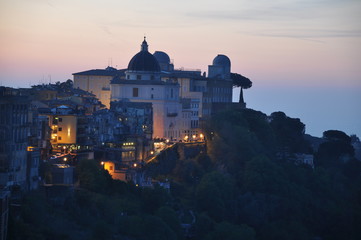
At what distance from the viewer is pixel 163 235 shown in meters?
32.8

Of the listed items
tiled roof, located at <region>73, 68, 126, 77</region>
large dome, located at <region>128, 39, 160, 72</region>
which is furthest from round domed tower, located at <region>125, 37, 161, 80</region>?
tiled roof, located at <region>73, 68, 126, 77</region>

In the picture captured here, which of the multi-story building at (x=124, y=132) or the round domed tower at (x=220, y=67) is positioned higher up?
the round domed tower at (x=220, y=67)

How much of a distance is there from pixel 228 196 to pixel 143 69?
30.4 ft

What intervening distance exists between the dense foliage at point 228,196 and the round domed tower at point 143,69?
3467 mm

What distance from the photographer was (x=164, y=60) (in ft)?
180

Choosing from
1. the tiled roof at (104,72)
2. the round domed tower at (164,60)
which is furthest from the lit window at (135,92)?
the round domed tower at (164,60)

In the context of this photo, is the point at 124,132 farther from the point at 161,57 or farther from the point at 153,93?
the point at 161,57

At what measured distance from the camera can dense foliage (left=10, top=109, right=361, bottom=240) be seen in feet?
103

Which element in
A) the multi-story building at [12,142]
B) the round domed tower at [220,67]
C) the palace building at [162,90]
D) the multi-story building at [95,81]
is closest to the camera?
the multi-story building at [12,142]

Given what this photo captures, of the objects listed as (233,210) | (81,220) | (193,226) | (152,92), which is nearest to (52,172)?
(81,220)

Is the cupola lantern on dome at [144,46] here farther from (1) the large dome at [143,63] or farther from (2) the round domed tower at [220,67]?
(2) the round domed tower at [220,67]

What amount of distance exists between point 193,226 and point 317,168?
13.6 meters

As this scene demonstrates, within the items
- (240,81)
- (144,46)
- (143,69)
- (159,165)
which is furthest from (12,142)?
(240,81)

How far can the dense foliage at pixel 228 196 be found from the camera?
3127 centimetres
